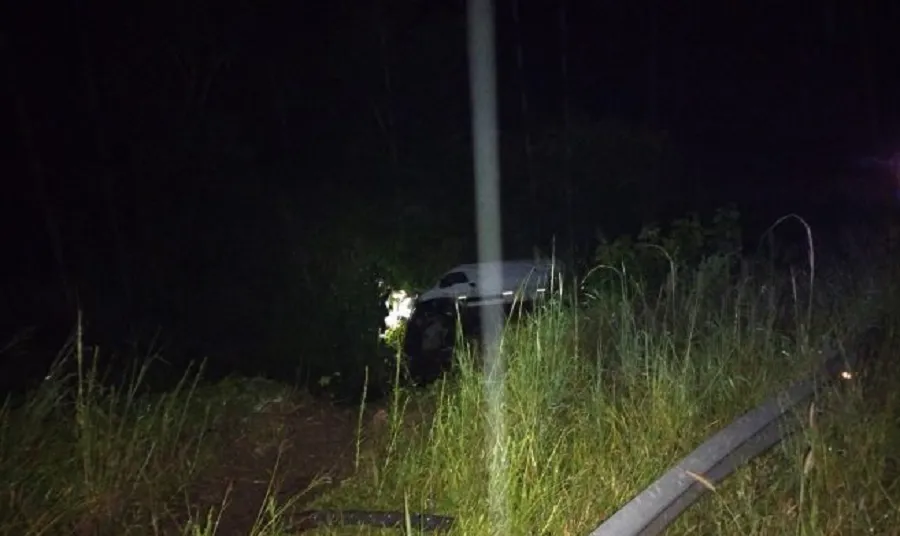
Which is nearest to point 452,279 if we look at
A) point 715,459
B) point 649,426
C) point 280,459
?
point 280,459

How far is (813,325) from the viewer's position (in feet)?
22.9

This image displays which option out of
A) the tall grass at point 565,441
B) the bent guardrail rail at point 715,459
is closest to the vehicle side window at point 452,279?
the tall grass at point 565,441

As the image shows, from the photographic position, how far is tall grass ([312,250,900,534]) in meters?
4.54

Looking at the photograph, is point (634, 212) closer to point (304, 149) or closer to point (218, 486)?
point (304, 149)

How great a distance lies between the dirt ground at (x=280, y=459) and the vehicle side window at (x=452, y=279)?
5.76 metres

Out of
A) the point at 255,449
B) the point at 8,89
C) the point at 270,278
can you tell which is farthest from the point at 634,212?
the point at 255,449

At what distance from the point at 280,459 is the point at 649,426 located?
7.84 feet

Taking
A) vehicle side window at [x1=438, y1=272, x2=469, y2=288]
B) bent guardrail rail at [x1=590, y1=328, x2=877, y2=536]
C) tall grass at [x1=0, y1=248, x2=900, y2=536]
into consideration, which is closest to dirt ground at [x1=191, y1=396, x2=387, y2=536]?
tall grass at [x1=0, y1=248, x2=900, y2=536]

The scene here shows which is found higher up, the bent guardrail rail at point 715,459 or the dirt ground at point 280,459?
the bent guardrail rail at point 715,459

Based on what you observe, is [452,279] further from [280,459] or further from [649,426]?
[649,426]

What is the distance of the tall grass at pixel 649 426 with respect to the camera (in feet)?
14.9

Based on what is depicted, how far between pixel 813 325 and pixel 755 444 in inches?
96.7

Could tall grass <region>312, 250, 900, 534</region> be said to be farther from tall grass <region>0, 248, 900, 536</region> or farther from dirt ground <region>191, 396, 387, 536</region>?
dirt ground <region>191, 396, 387, 536</region>

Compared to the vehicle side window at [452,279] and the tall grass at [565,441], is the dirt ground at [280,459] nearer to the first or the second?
the tall grass at [565,441]
